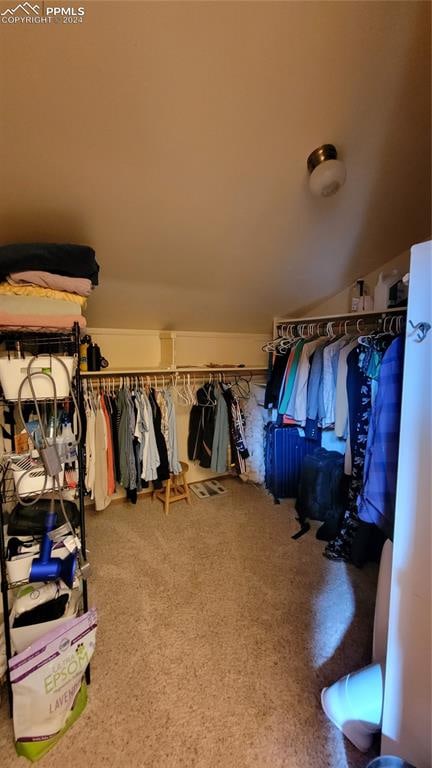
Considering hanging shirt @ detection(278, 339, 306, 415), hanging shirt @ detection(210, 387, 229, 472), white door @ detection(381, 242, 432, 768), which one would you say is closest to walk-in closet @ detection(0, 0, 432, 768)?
white door @ detection(381, 242, 432, 768)

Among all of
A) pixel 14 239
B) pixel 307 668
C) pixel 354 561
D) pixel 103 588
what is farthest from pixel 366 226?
pixel 103 588

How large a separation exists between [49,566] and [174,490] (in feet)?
5.70

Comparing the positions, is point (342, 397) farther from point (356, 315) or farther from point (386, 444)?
point (386, 444)

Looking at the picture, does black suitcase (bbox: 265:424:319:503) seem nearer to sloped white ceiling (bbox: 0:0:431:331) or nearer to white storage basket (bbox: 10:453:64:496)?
sloped white ceiling (bbox: 0:0:431:331)

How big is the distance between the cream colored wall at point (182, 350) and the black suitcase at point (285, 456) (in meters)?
0.76

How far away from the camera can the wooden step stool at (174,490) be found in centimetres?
254

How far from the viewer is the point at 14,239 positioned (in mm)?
1442

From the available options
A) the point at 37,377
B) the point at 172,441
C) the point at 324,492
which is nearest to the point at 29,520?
the point at 37,377

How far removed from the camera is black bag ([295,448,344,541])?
7.16ft

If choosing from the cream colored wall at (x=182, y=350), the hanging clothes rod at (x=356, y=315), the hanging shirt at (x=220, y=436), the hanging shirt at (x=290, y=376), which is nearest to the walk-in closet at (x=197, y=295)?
the hanging clothes rod at (x=356, y=315)

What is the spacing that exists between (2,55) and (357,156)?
1.40 meters

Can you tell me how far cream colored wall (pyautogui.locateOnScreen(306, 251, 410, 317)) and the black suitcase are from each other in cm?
119

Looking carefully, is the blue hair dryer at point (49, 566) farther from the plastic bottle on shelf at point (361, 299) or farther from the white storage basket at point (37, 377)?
the plastic bottle on shelf at point (361, 299)

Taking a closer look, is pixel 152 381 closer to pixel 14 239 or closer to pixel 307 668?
pixel 14 239
